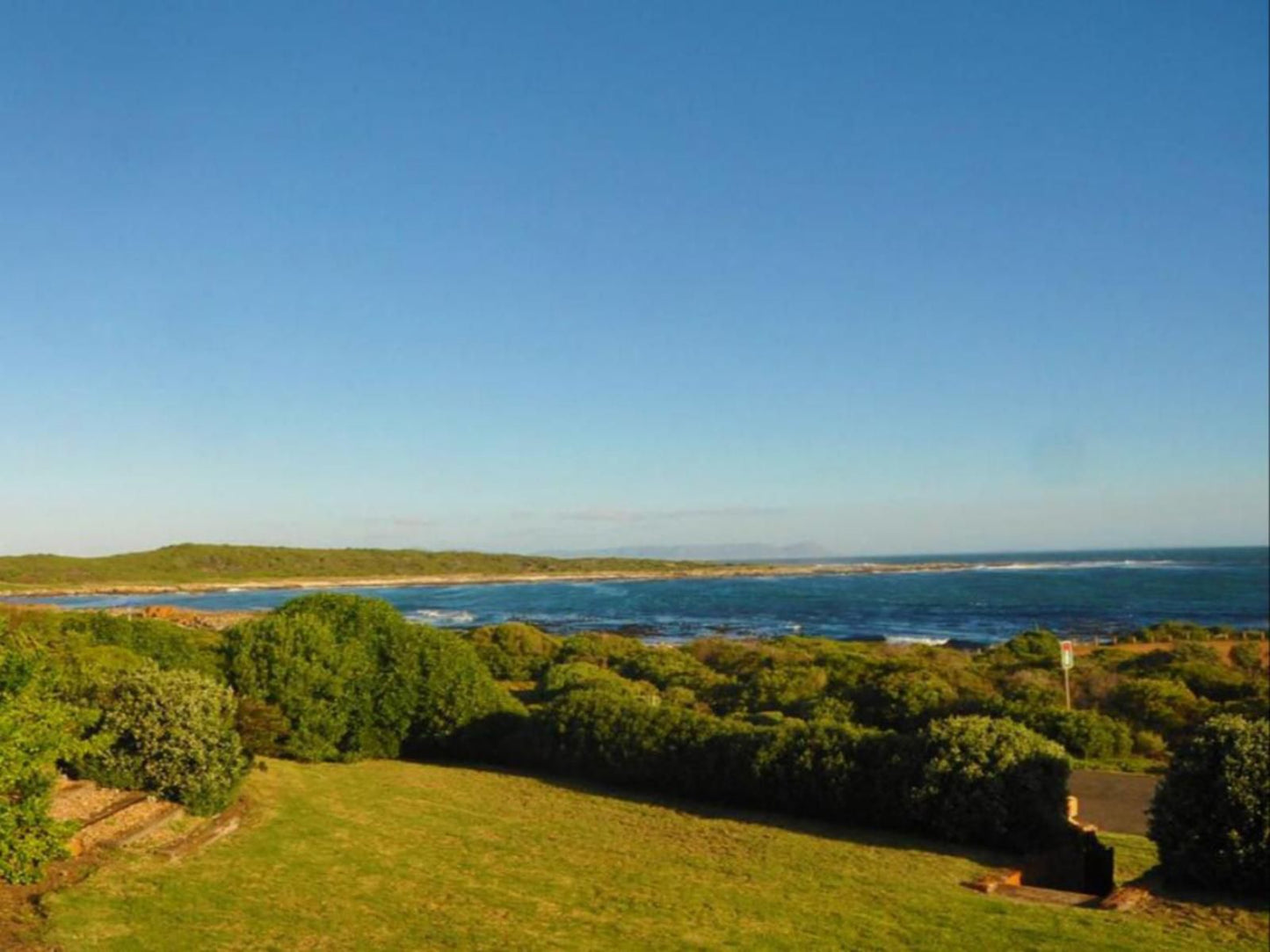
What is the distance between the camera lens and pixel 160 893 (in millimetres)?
9875

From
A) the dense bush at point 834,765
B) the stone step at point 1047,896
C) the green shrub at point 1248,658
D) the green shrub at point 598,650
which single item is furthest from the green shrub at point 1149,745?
the green shrub at point 598,650

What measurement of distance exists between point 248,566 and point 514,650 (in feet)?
234

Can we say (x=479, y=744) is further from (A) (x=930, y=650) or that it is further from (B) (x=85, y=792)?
(A) (x=930, y=650)

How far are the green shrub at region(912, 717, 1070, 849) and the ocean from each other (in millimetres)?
43397

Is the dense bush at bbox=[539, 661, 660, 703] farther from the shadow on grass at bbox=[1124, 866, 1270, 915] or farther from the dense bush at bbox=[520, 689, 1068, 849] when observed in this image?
the shadow on grass at bbox=[1124, 866, 1270, 915]

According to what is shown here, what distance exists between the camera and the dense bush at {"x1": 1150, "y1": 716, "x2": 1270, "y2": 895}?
10781mm

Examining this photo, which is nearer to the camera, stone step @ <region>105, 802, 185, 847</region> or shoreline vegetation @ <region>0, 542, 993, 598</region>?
stone step @ <region>105, 802, 185, 847</region>

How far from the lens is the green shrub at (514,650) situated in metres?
34.3

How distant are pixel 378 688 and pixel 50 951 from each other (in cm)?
1208

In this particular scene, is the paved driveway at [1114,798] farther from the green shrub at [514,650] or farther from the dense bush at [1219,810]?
the green shrub at [514,650]

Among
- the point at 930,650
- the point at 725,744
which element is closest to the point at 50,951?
the point at 725,744

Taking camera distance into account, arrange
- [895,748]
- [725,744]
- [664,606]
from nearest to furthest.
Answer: [895,748] < [725,744] < [664,606]

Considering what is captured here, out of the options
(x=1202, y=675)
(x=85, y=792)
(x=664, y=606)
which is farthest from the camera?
(x=664, y=606)

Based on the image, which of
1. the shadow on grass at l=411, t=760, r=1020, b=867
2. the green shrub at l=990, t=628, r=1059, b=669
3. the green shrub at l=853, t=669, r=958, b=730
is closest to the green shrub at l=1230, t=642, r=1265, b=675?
the green shrub at l=990, t=628, r=1059, b=669
